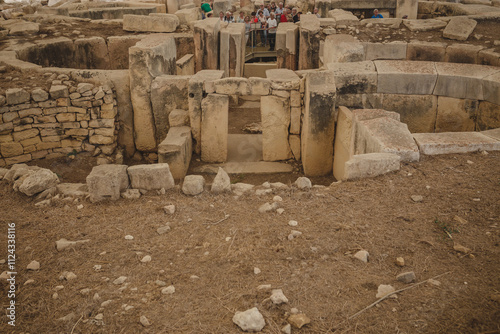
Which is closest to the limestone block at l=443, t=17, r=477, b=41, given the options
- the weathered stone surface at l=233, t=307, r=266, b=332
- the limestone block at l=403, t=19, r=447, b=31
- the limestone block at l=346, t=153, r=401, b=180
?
the limestone block at l=403, t=19, r=447, b=31

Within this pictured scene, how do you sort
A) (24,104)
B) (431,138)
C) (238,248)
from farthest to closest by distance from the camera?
(24,104)
(431,138)
(238,248)

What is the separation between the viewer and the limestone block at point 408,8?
42.7 ft

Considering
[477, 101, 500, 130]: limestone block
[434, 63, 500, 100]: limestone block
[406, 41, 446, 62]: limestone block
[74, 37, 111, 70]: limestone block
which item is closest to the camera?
[477, 101, 500, 130]: limestone block

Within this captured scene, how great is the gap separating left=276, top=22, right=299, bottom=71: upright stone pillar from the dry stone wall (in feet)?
16.1

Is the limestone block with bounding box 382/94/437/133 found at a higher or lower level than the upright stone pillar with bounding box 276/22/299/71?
lower

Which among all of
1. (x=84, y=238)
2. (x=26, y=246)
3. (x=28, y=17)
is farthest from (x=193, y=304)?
(x=28, y=17)

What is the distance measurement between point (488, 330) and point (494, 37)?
8366 mm

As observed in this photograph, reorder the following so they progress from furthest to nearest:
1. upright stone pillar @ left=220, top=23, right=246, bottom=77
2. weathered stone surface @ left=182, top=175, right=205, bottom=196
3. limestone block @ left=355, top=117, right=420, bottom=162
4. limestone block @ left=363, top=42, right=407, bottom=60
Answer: upright stone pillar @ left=220, top=23, right=246, bottom=77 → limestone block @ left=363, top=42, right=407, bottom=60 → limestone block @ left=355, top=117, right=420, bottom=162 → weathered stone surface @ left=182, top=175, right=205, bottom=196

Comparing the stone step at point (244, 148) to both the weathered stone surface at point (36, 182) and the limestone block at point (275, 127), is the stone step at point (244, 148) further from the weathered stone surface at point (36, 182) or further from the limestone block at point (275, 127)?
the weathered stone surface at point (36, 182)

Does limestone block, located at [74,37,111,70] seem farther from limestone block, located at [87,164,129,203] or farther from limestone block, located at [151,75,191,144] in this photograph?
limestone block, located at [87,164,129,203]

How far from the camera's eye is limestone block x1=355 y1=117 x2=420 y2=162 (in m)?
5.22

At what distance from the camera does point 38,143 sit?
299 inches

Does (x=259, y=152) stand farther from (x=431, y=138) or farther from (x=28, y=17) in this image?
(x=28, y=17)

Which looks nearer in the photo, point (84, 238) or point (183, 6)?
point (84, 238)
